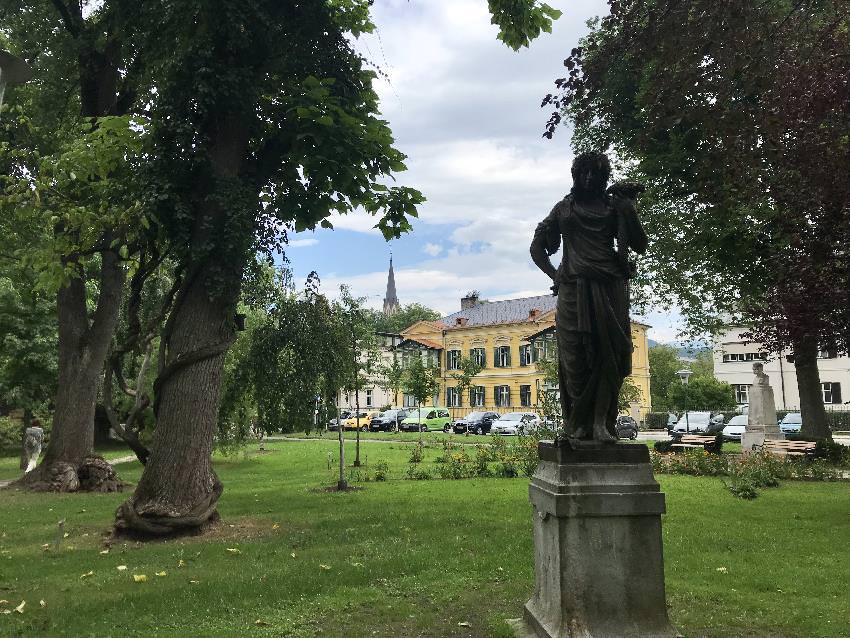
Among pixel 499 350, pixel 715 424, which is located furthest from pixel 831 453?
pixel 499 350

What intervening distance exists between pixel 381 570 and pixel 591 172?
15.2 feet

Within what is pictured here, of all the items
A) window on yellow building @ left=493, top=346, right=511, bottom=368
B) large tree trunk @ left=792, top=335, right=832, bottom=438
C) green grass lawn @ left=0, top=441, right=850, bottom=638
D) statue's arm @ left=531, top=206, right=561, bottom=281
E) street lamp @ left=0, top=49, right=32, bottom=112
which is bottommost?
green grass lawn @ left=0, top=441, right=850, bottom=638

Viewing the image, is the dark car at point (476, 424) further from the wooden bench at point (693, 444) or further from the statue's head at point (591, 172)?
the statue's head at point (591, 172)

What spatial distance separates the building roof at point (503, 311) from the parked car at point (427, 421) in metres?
13.1

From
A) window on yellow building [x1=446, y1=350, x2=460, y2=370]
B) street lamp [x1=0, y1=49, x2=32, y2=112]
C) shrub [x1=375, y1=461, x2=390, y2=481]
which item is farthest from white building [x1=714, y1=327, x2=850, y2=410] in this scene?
street lamp [x1=0, y1=49, x2=32, y2=112]

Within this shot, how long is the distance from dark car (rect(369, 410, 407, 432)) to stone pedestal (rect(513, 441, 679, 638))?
4399 cm

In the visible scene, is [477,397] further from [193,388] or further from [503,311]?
[193,388]

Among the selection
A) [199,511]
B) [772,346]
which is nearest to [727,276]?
[772,346]

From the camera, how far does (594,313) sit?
501 cm

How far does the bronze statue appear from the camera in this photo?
500 centimetres

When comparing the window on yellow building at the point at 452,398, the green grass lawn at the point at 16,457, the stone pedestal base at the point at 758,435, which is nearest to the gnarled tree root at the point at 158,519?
the green grass lawn at the point at 16,457

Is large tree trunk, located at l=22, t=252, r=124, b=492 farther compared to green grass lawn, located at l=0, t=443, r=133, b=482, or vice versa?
green grass lawn, located at l=0, t=443, r=133, b=482

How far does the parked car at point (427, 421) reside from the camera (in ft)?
157

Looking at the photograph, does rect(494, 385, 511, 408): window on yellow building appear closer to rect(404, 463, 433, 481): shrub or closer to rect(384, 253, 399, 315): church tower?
rect(404, 463, 433, 481): shrub
